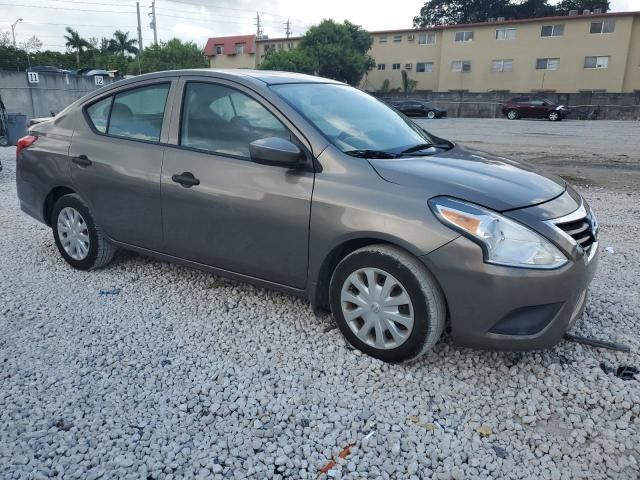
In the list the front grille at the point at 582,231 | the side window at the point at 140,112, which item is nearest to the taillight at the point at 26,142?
the side window at the point at 140,112

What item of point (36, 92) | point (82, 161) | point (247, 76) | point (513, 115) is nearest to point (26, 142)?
point (82, 161)

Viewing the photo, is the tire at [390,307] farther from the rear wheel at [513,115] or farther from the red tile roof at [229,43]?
the red tile roof at [229,43]

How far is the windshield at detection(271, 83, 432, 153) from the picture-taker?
3.38 m

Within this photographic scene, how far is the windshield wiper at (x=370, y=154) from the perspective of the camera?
3233mm

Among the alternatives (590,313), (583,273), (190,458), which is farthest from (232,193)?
(590,313)

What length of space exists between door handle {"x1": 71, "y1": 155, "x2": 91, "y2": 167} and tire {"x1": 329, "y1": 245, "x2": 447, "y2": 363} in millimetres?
2391

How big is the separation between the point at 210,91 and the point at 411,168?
160 centimetres

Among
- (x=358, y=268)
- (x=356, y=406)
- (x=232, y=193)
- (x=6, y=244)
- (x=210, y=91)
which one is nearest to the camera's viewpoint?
(x=356, y=406)

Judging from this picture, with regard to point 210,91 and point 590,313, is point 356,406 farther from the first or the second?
point 210,91

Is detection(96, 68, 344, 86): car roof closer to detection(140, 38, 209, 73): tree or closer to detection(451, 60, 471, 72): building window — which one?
detection(451, 60, 471, 72): building window

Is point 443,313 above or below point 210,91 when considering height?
below

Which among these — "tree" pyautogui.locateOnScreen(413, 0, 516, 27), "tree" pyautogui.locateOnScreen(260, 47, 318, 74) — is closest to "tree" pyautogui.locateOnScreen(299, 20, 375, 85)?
"tree" pyautogui.locateOnScreen(260, 47, 318, 74)

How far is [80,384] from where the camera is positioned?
A: 2.89m

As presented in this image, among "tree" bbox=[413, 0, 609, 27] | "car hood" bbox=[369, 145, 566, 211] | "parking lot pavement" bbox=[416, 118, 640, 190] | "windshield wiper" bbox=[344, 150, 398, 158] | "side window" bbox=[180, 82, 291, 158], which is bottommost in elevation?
"parking lot pavement" bbox=[416, 118, 640, 190]
